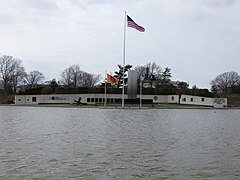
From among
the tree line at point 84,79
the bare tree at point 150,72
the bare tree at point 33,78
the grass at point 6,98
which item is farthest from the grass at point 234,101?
the bare tree at point 33,78

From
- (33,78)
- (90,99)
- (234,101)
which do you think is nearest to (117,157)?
(90,99)

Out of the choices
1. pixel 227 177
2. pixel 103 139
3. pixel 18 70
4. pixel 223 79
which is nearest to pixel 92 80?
pixel 18 70

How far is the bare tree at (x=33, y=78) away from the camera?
330 feet

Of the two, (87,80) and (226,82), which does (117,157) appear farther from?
(226,82)

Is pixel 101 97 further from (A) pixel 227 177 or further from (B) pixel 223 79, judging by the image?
(A) pixel 227 177

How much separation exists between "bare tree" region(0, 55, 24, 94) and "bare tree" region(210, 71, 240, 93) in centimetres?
6106

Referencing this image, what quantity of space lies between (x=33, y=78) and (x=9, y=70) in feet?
45.4

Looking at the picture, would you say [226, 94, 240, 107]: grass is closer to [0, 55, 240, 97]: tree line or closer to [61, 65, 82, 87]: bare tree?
[0, 55, 240, 97]: tree line

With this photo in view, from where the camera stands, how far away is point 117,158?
942 cm

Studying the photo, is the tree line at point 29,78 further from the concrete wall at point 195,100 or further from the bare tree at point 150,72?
the concrete wall at point 195,100

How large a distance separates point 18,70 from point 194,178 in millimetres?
89380

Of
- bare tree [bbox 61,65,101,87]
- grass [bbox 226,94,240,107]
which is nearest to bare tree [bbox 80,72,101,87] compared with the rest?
bare tree [bbox 61,65,101,87]

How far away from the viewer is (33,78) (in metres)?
101

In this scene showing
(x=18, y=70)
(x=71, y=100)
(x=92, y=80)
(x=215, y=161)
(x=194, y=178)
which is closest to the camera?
(x=194, y=178)
